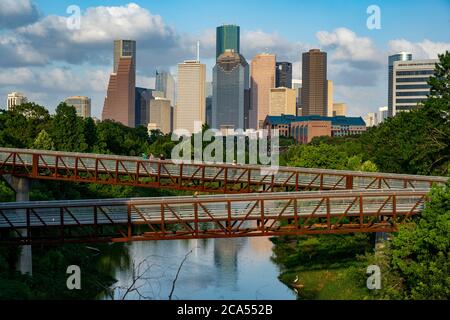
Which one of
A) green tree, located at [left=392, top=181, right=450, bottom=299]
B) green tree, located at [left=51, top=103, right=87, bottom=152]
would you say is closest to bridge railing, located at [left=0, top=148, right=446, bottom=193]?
green tree, located at [left=392, top=181, right=450, bottom=299]

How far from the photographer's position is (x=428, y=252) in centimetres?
4316

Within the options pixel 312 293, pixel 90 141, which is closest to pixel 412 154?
pixel 312 293

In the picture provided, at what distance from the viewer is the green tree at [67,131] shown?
11356 cm

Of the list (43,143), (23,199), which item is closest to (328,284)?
(23,199)

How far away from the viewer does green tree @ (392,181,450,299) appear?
Result: 132ft

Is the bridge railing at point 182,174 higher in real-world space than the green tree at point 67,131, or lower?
lower

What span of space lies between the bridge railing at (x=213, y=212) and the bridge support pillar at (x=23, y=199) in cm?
518

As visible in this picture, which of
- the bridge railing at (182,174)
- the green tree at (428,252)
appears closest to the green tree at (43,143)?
the bridge railing at (182,174)

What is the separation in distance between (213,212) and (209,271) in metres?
15.3

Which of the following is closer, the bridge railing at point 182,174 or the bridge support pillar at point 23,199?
the bridge support pillar at point 23,199

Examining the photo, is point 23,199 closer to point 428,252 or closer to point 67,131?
point 428,252

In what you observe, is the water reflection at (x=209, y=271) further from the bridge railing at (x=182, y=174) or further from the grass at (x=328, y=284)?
the bridge railing at (x=182, y=174)

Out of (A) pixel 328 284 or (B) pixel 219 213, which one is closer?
(B) pixel 219 213
